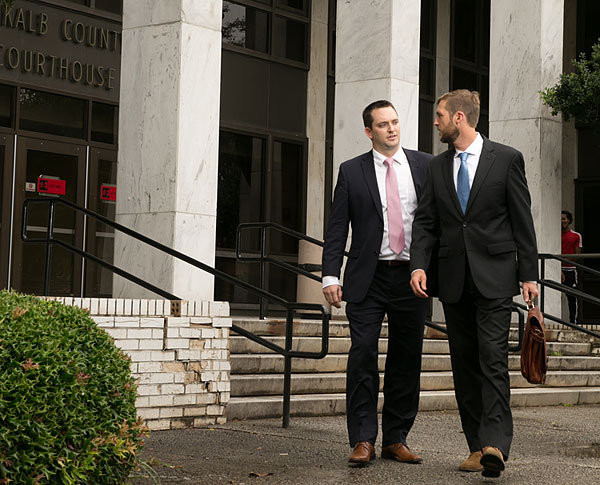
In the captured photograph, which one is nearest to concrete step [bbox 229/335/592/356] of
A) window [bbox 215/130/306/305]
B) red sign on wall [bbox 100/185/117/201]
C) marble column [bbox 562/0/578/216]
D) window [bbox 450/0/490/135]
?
red sign on wall [bbox 100/185/117/201]

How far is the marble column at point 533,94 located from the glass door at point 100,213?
5355 mm

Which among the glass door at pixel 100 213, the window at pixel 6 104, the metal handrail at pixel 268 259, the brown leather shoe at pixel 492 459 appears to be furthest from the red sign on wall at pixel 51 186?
the brown leather shoe at pixel 492 459

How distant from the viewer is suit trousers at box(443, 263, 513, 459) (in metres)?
5.70

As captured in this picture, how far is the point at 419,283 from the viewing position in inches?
234

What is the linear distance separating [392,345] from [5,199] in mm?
8542

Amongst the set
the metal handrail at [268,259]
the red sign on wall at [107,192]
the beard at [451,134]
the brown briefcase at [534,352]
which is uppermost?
the red sign on wall at [107,192]

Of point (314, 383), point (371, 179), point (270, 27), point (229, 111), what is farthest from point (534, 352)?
point (270, 27)

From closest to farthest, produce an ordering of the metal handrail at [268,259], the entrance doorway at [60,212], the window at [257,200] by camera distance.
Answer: the metal handrail at [268,259], the entrance doorway at [60,212], the window at [257,200]

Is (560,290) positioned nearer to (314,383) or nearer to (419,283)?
(314,383)

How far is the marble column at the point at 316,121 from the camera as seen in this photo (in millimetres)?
18109

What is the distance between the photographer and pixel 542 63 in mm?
14266

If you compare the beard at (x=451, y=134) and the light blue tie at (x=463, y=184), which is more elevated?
the beard at (x=451, y=134)

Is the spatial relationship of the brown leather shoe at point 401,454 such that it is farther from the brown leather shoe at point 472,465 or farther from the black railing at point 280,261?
the black railing at point 280,261

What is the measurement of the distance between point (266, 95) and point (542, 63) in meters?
4.98
